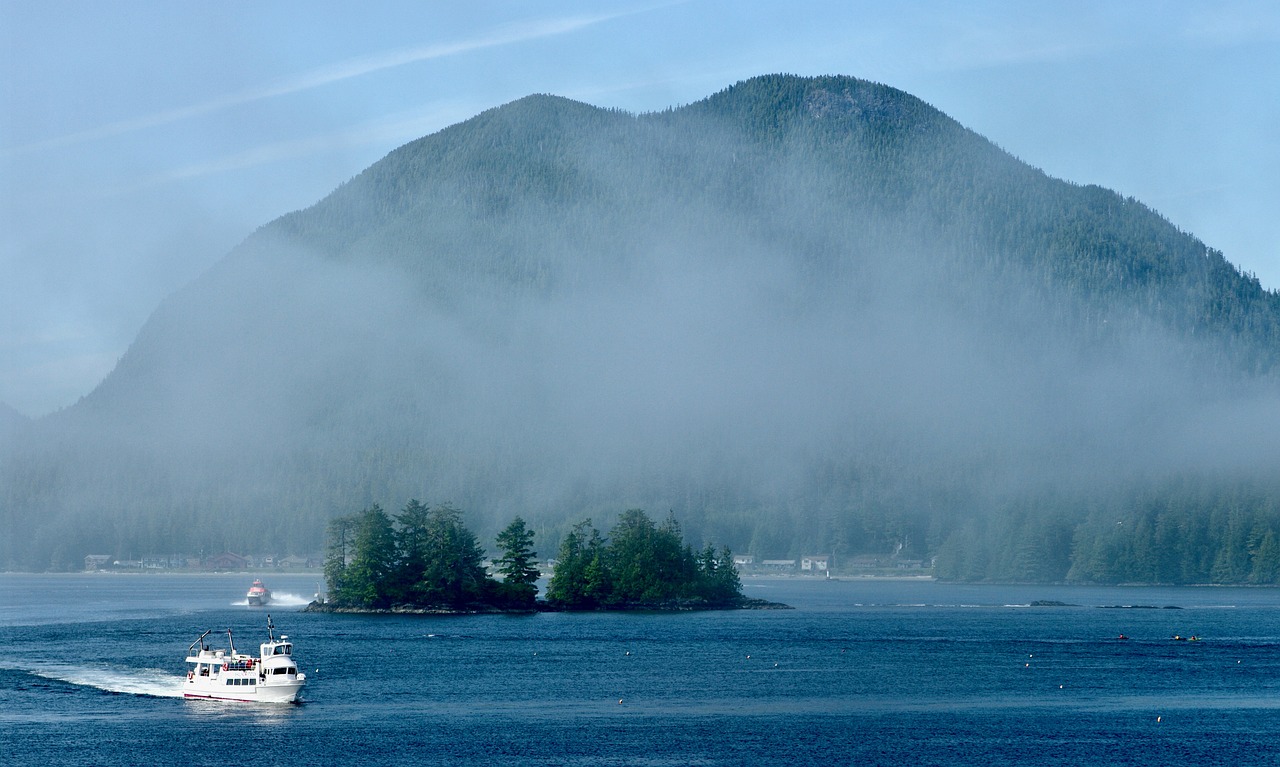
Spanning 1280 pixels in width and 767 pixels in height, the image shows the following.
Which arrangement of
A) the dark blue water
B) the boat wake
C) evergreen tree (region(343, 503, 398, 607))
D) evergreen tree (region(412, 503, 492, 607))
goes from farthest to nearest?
evergreen tree (region(412, 503, 492, 607)) < evergreen tree (region(343, 503, 398, 607)) < the boat wake < the dark blue water

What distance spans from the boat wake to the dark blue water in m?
0.39

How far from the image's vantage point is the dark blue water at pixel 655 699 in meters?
93.3

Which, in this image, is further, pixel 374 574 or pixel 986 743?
pixel 374 574

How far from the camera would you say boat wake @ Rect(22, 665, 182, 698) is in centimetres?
11825

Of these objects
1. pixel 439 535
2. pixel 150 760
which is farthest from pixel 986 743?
pixel 439 535

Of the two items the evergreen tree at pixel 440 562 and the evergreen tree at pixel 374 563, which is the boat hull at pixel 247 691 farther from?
the evergreen tree at pixel 440 562

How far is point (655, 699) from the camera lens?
11688cm

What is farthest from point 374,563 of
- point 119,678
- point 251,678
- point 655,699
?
point 655,699

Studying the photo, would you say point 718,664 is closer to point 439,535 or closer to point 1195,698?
point 1195,698

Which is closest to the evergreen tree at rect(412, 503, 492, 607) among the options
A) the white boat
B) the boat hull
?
the white boat

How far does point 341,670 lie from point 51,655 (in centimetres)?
3644

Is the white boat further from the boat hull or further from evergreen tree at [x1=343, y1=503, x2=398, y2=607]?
evergreen tree at [x1=343, y1=503, x2=398, y2=607]

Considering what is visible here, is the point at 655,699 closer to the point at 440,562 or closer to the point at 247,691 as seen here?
the point at 247,691

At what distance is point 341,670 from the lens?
13200cm
